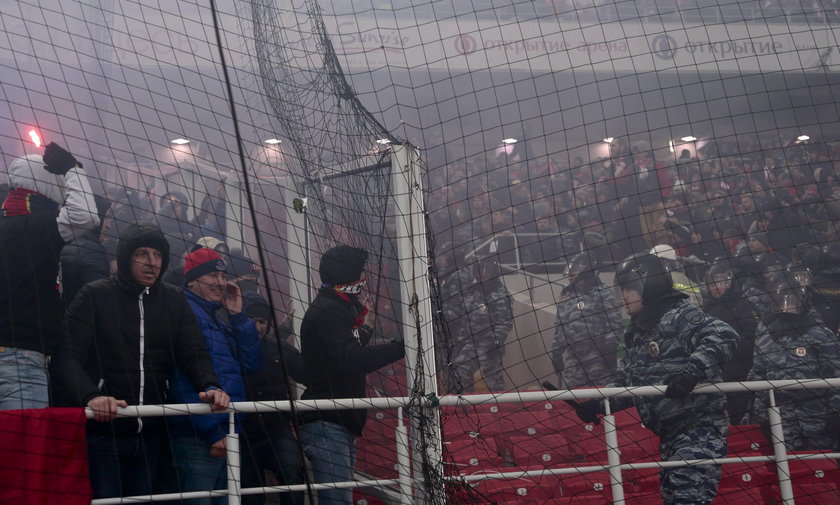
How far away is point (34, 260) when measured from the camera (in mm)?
3320

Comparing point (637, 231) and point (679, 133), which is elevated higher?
point (679, 133)

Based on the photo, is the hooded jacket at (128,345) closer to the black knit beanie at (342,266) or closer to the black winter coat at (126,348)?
the black winter coat at (126,348)

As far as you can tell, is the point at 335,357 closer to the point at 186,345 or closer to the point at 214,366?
the point at 214,366

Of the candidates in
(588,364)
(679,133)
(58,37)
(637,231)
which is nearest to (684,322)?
(588,364)

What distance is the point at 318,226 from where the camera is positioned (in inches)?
202

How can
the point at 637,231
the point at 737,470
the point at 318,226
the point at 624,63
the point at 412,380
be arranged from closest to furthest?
the point at 412,380
the point at 737,470
the point at 318,226
the point at 637,231
the point at 624,63

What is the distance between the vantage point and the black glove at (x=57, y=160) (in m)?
3.52

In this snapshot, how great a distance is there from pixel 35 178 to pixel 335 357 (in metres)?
1.49

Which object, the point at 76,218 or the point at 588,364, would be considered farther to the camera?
the point at 588,364

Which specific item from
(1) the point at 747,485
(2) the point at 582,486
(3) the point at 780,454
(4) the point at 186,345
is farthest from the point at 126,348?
(1) the point at 747,485

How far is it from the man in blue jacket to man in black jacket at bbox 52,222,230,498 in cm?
11

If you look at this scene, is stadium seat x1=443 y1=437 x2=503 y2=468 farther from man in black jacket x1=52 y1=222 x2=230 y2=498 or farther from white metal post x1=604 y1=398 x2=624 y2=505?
man in black jacket x1=52 y1=222 x2=230 y2=498

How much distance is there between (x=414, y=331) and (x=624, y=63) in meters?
10.3

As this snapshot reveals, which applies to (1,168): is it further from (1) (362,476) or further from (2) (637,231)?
(2) (637,231)
